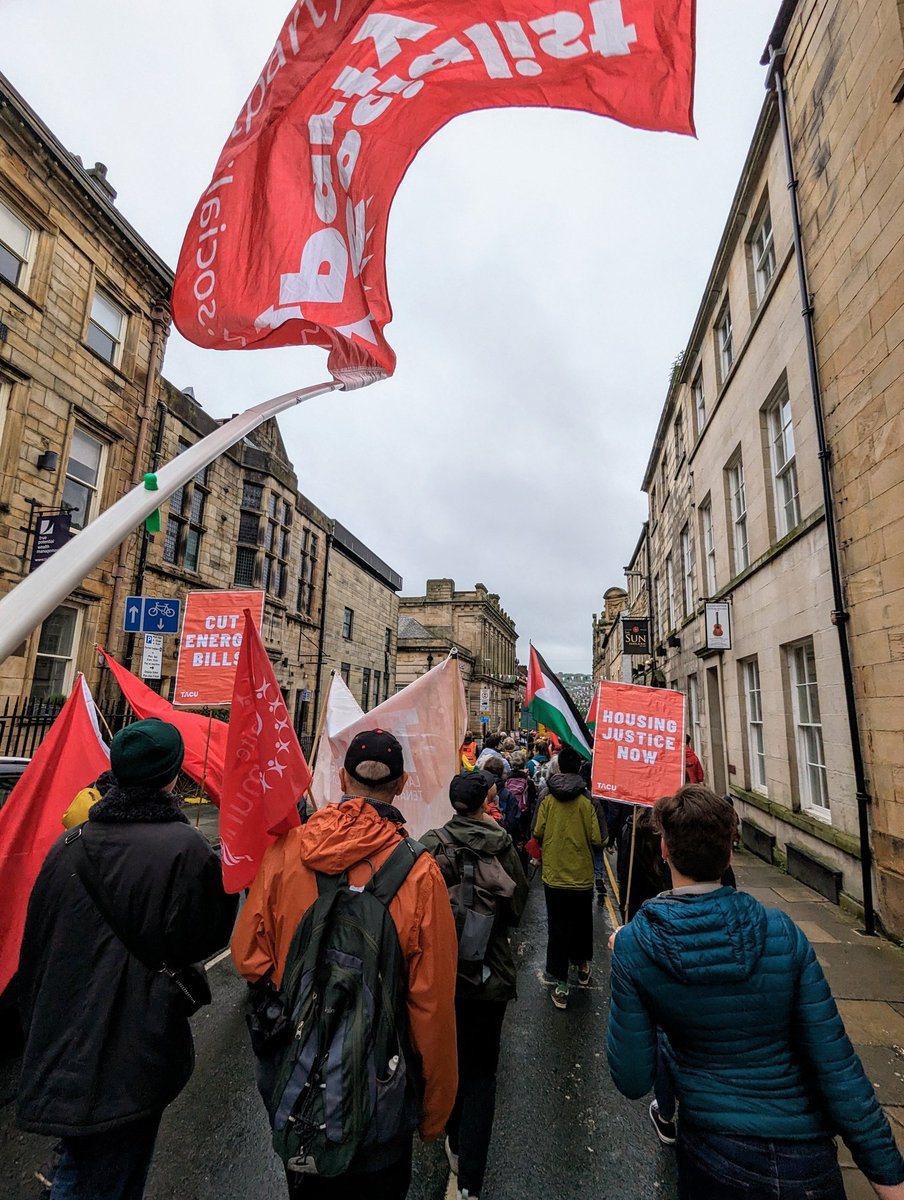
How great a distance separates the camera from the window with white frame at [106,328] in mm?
12578

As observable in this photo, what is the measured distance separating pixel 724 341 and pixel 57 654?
51.5 ft

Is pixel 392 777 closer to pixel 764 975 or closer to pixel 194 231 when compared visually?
pixel 764 975

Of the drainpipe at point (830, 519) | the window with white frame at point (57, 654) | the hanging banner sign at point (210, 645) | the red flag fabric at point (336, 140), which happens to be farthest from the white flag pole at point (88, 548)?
the window with white frame at point (57, 654)

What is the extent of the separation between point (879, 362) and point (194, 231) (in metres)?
6.91

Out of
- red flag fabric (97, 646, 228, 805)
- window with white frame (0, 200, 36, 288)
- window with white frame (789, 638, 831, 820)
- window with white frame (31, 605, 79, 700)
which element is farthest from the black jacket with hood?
window with white frame (0, 200, 36, 288)

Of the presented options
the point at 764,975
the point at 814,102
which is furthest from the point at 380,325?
the point at 814,102

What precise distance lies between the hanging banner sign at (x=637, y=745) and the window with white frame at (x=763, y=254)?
8.57 metres

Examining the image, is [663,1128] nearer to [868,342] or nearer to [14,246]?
[868,342]

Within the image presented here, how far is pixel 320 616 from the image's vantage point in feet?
78.2

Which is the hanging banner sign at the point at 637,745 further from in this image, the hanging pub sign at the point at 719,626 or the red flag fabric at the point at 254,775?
the hanging pub sign at the point at 719,626

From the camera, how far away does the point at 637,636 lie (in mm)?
23609

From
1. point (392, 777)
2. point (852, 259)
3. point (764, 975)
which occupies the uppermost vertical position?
point (852, 259)

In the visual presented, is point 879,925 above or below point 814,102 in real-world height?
below

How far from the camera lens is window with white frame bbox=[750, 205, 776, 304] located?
10420mm
